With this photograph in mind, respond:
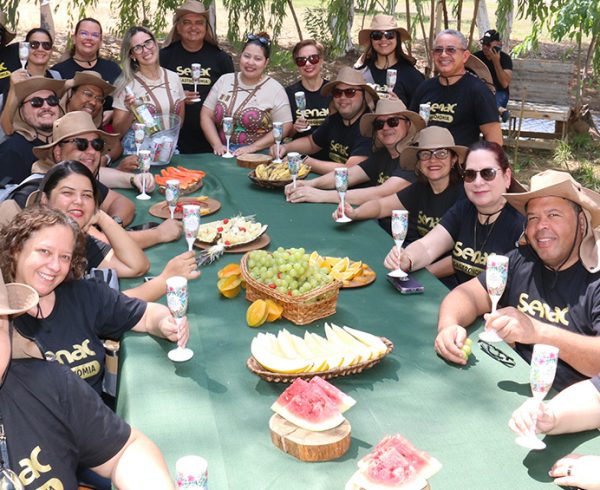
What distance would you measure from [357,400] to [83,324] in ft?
3.75

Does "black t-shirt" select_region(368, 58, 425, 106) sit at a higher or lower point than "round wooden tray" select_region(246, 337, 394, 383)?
higher

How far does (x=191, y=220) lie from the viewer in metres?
3.89

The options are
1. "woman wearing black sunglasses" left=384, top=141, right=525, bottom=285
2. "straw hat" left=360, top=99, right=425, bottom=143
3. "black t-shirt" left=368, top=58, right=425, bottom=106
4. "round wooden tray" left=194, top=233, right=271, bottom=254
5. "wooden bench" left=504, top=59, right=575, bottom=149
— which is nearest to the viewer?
"woman wearing black sunglasses" left=384, top=141, right=525, bottom=285

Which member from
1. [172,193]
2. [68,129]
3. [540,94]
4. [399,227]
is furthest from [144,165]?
[540,94]

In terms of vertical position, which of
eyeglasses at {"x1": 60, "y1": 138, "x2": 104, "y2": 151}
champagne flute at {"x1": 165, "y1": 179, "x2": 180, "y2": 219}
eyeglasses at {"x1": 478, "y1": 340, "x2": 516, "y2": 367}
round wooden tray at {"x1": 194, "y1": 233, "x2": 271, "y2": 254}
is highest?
eyeglasses at {"x1": 60, "y1": 138, "x2": 104, "y2": 151}

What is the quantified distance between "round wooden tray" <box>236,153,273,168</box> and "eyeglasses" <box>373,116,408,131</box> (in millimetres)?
1079

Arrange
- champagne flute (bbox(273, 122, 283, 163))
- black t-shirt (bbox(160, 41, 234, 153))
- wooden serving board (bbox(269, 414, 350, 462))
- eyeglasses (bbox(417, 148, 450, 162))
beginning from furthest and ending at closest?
black t-shirt (bbox(160, 41, 234, 153))
champagne flute (bbox(273, 122, 283, 163))
eyeglasses (bbox(417, 148, 450, 162))
wooden serving board (bbox(269, 414, 350, 462))

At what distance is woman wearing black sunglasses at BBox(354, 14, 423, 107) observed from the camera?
22.4 feet

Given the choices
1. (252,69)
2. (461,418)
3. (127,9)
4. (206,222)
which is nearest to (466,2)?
(127,9)

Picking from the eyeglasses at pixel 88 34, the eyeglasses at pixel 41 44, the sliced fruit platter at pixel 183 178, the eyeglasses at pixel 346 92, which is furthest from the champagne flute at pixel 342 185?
the eyeglasses at pixel 41 44

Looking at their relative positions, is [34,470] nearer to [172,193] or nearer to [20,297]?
[20,297]

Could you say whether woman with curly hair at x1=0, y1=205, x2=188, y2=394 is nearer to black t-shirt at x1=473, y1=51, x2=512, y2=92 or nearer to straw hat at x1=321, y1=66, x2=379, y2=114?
straw hat at x1=321, y1=66, x2=379, y2=114

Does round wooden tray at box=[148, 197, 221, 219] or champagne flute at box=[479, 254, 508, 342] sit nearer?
champagne flute at box=[479, 254, 508, 342]

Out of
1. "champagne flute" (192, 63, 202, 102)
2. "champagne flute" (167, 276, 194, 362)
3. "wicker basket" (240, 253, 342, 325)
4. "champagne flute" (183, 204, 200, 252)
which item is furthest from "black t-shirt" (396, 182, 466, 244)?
"champagne flute" (192, 63, 202, 102)
